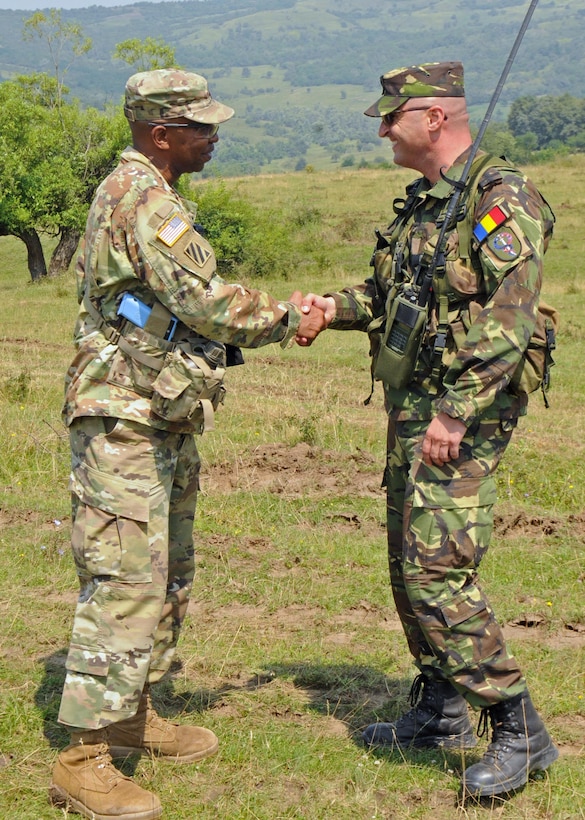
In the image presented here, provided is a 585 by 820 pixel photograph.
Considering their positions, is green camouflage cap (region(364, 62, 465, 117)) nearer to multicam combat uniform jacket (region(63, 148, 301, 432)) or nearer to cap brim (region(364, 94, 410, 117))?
cap brim (region(364, 94, 410, 117))

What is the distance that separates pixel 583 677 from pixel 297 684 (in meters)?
1.32

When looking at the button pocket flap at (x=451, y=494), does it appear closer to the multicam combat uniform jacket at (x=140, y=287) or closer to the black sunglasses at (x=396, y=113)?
the multicam combat uniform jacket at (x=140, y=287)

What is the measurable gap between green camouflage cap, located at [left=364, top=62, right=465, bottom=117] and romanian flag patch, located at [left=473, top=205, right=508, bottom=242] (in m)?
0.55

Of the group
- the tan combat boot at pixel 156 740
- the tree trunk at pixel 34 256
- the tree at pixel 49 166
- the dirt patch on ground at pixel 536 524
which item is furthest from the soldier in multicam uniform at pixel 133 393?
the tree trunk at pixel 34 256

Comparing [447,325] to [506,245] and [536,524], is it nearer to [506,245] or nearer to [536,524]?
[506,245]

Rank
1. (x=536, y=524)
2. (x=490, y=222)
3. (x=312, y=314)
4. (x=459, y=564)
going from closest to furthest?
(x=490, y=222), (x=459, y=564), (x=312, y=314), (x=536, y=524)

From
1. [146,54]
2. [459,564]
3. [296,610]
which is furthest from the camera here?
[146,54]

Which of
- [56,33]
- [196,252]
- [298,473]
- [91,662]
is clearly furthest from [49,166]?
[91,662]

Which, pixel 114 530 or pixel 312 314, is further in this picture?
pixel 312 314

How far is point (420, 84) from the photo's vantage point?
3922 mm

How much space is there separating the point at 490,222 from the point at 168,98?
4.09 feet

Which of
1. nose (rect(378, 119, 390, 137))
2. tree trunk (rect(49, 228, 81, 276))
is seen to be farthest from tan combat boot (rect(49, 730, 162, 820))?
tree trunk (rect(49, 228, 81, 276))

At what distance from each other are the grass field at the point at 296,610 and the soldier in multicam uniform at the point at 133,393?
1.55 ft

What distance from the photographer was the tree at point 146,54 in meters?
25.4
